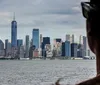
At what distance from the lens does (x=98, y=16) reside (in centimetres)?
127

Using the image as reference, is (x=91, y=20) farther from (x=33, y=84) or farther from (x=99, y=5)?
(x=33, y=84)

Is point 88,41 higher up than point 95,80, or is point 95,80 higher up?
point 88,41

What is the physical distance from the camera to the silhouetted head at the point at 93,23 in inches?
50.1

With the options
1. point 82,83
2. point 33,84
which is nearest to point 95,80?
point 82,83

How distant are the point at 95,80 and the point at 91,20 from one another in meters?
0.20

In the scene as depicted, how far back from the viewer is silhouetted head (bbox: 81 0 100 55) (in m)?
1.27

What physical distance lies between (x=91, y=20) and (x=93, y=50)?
0.11 metres

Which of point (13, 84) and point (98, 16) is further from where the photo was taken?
point (13, 84)

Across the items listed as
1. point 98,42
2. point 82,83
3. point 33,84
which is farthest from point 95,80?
point 33,84

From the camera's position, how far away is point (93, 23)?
1.29 meters

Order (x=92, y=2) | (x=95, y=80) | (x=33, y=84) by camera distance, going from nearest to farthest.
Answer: (x=95, y=80)
(x=92, y=2)
(x=33, y=84)

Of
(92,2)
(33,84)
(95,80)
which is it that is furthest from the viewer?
(33,84)

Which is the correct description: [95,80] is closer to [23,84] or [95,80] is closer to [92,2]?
[92,2]

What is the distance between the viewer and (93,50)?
4.47 ft
